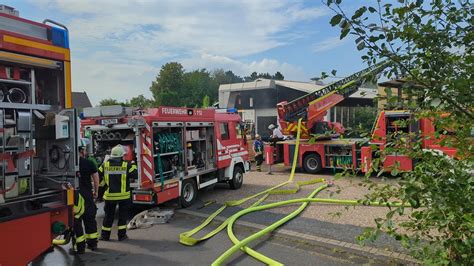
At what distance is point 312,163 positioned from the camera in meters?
13.7

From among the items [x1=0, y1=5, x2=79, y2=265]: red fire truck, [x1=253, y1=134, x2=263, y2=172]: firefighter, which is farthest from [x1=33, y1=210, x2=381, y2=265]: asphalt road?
[x1=253, y1=134, x2=263, y2=172]: firefighter

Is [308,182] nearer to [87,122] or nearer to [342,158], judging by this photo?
[342,158]

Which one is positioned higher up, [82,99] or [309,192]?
[82,99]

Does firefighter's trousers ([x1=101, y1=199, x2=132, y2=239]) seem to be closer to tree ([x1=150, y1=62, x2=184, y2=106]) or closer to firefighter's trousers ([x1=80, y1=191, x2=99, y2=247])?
firefighter's trousers ([x1=80, y1=191, x2=99, y2=247])

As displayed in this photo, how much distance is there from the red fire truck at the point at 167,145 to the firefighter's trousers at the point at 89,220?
4.66 feet

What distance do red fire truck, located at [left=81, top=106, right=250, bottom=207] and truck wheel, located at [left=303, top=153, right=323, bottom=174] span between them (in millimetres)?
4101

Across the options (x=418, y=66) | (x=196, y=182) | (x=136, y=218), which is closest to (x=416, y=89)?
(x=418, y=66)

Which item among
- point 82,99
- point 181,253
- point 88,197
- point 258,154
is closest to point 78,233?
point 88,197

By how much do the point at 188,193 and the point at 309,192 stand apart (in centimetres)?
312

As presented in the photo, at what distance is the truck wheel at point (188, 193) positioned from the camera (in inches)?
338

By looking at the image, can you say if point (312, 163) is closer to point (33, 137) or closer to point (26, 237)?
point (33, 137)

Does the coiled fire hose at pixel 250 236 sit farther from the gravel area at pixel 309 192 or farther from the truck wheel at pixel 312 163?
the truck wheel at pixel 312 163

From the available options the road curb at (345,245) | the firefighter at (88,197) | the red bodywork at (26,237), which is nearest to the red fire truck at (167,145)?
the firefighter at (88,197)

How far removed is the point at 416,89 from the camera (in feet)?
8.84
